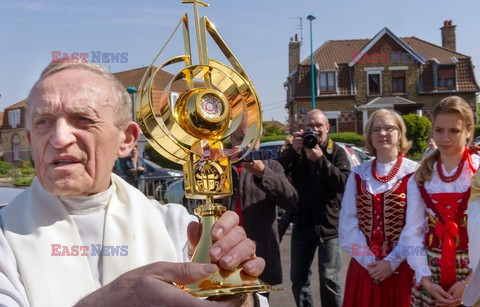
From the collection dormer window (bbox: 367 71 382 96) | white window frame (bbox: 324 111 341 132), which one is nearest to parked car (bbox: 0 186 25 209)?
white window frame (bbox: 324 111 341 132)

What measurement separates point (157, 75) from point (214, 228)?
1.61 ft

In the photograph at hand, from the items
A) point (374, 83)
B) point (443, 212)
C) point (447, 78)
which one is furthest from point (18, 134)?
point (447, 78)

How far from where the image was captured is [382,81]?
1328 inches

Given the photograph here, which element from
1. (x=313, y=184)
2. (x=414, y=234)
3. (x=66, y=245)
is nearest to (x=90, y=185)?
(x=66, y=245)

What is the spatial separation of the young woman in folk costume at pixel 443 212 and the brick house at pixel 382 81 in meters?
29.2

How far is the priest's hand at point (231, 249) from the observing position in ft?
4.46

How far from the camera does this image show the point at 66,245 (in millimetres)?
1595

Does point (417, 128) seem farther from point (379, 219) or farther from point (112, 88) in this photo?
point (112, 88)

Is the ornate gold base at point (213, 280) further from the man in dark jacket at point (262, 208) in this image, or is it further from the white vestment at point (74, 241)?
the man in dark jacket at point (262, 208)

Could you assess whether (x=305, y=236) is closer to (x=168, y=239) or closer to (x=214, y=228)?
(x=168, y=239)

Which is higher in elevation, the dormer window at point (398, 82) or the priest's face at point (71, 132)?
the dormer window at point (398, 82)

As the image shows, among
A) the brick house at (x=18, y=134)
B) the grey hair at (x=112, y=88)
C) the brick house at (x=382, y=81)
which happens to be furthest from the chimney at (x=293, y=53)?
Result: the grey hair at (x=112, y=88)

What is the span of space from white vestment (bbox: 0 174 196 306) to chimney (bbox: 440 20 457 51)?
124 ft

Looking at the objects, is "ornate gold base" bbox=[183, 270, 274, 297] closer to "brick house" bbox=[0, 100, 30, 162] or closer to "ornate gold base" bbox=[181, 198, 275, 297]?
"ornate gold base" bbox=[181, 198, 275, 297]
